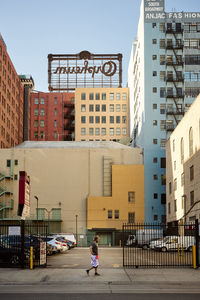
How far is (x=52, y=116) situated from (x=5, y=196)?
1894 inches

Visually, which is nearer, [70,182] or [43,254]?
[43,254]

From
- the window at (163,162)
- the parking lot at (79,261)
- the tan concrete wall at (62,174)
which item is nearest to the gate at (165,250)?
the parking lot at (79,261)

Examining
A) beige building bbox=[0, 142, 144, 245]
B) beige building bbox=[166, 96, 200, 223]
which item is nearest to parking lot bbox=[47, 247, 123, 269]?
beige building bbox=[166, 96, 200, 223]

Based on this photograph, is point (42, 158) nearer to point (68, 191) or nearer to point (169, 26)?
point (68, 191)

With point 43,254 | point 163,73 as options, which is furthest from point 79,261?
point 163,73

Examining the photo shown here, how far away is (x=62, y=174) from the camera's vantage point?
92.8 m

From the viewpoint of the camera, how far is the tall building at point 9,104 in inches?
3959

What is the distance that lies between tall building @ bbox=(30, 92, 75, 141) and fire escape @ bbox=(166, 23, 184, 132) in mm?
42525

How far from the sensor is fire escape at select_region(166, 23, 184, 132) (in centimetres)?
9806

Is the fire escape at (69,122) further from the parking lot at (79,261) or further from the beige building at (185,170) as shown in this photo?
the parking lot at (79,261)

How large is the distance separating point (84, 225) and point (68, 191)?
7.52 m

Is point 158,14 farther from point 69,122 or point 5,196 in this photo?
point 5,196

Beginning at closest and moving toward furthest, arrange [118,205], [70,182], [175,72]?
[118,205], [70,182], [175,72]

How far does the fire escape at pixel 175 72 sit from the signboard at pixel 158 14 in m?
1.70
